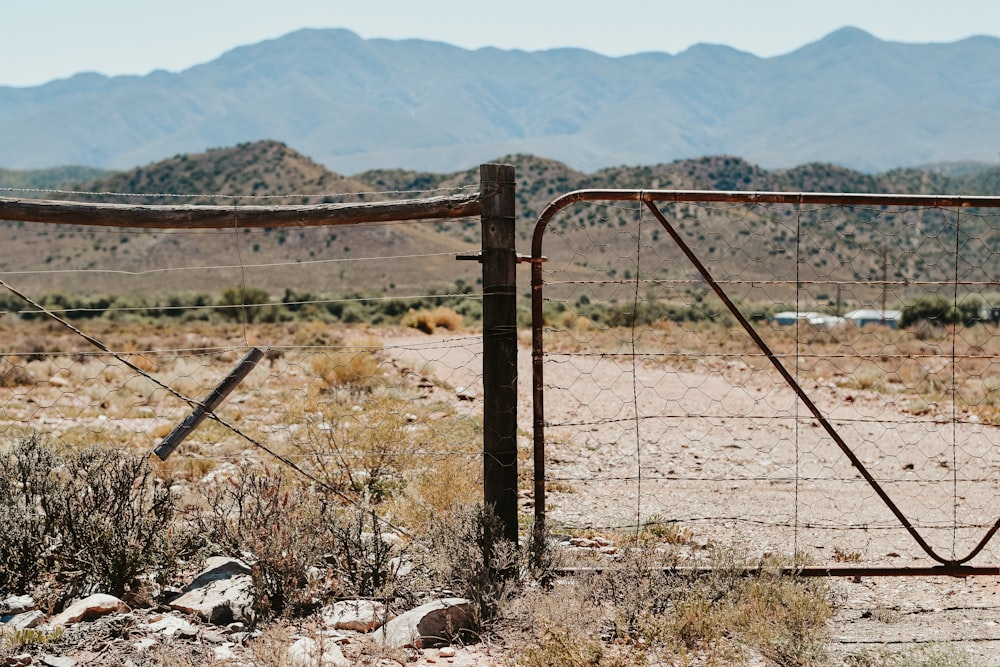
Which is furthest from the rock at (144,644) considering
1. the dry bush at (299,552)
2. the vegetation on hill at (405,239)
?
the vegetation on hill at (405,239)

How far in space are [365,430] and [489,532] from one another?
3894mm

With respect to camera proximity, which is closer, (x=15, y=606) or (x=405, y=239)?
(x=15, y=606)

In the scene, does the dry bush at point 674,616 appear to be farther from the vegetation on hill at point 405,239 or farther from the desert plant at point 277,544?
the vegetation on hill at point 405,239

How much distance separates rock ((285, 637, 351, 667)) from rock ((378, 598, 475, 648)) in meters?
0.25

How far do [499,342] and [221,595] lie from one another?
81.2 inches

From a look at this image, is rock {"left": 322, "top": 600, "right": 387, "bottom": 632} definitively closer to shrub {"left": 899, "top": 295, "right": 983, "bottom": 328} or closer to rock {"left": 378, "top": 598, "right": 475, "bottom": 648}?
rock {"left": 378, "top": 598, "right": 475, "bottom": 648}

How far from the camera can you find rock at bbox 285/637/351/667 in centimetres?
422

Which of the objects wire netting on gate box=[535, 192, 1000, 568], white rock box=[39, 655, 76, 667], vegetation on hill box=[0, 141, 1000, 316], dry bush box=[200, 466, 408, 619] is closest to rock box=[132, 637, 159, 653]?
white rock box=[39, 655, 76, 667]

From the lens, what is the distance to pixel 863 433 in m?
12.0

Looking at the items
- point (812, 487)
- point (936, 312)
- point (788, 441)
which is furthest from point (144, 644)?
point (936, 312)

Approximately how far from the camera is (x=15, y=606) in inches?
194

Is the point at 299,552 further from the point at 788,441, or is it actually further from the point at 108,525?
the point at 788,441

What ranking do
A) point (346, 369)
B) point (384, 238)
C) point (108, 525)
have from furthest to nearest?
1. point (384, 238)
2. point (346, 369)
3. point (108, 525)

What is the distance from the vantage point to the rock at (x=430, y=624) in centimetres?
468
